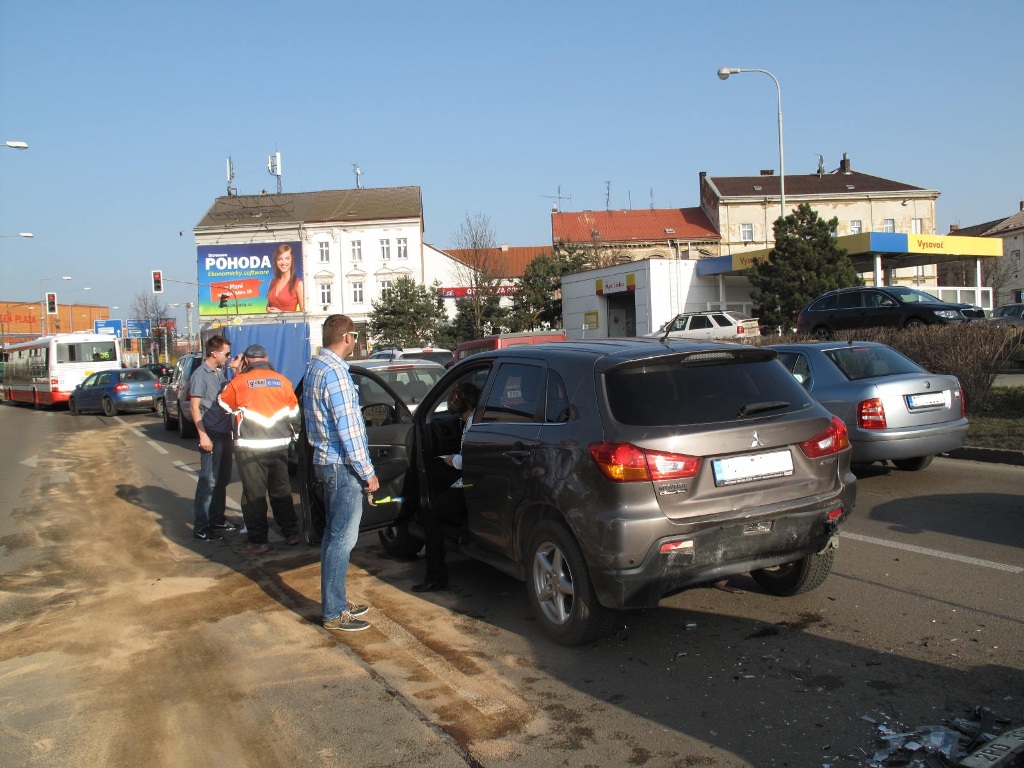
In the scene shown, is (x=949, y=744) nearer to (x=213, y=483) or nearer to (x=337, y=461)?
(x=337, y=461)

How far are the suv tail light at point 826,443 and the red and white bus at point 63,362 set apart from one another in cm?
3453

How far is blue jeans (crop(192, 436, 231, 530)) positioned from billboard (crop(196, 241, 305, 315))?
2112 inches

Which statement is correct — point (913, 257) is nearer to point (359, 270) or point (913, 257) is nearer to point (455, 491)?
point (455, 491)

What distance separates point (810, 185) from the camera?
232ft

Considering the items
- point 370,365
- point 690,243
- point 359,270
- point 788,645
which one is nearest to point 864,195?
point 690,243

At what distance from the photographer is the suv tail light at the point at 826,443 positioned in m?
4.61

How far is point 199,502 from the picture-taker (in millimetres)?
8250

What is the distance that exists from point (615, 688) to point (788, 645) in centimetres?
107

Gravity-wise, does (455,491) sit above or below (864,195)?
below

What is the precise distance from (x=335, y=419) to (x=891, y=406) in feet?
19.5

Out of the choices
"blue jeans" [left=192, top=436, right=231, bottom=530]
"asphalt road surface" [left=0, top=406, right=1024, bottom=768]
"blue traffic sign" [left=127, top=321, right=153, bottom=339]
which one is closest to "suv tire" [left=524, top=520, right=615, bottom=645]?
"asphalt road surface" [left=0, top=406, right=1024, bottom=768]

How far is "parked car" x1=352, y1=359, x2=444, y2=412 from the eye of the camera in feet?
31.0

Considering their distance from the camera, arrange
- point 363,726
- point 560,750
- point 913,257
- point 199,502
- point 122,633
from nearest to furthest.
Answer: point 560,750 → point 363,726 → point 122,633 → point 199,502 → point 913,257

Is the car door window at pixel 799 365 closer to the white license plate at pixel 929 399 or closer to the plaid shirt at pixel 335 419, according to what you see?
the white license plate at pixel 929 399
